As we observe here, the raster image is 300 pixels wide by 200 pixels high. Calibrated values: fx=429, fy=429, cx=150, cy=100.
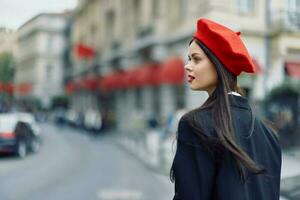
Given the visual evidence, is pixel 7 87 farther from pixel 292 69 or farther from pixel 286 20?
pixel 292 69

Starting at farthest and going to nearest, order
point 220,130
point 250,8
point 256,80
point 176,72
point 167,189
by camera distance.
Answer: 1. point 176,72
2. point 256,80
3. point 250,8
4. point 167,189
5. point 220,130

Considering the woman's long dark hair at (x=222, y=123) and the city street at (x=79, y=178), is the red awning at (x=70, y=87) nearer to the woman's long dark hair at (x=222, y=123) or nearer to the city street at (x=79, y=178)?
the city street at (x=79, y=178)

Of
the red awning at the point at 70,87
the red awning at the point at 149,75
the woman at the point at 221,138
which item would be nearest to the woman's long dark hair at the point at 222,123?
the woman at the point at 221,138

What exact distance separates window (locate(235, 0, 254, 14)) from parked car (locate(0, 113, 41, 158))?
652cm

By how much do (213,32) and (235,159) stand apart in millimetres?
448

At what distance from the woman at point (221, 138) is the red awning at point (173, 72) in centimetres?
1354

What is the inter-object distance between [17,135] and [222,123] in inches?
468

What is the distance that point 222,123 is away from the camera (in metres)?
1.43

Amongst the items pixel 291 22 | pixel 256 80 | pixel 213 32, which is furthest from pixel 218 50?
pixel 256 80

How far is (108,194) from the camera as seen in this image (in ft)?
23.5

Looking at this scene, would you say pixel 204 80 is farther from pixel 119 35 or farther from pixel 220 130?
pixel 119 35

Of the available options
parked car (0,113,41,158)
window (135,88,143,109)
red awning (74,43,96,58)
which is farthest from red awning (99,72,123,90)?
parked car (0,113,41,158)

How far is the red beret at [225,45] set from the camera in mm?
1506

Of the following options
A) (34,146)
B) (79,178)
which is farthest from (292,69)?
(34,146)
